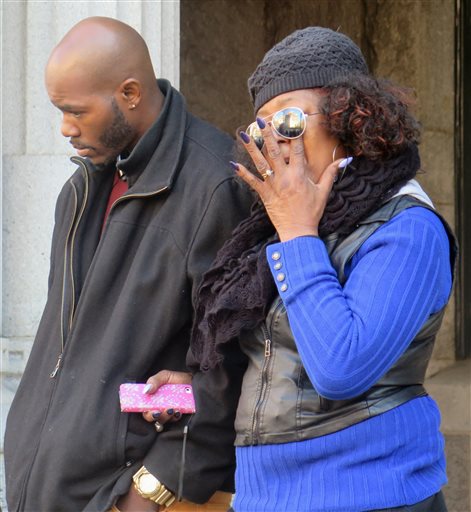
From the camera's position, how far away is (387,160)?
231 centimetres

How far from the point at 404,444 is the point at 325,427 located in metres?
0.17

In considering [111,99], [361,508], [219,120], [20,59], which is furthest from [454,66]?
[361,508]

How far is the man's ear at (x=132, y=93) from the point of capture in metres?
2.94

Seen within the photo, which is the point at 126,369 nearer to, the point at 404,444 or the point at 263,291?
the point at 263,291

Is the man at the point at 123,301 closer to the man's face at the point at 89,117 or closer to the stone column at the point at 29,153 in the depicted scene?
the man's face at the point at 89,117

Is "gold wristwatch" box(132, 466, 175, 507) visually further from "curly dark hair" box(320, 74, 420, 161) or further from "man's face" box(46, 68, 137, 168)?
"curly dark hair" box(320, 74, 420, 161)

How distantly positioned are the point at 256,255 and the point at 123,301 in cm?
55

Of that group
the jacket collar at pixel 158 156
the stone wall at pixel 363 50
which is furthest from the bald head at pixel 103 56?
the stone wall at pixel 363 50

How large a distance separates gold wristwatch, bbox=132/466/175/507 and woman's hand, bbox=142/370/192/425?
141 millimetres

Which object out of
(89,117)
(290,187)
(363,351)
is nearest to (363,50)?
(89,117)

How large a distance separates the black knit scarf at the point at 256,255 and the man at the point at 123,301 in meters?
0.25

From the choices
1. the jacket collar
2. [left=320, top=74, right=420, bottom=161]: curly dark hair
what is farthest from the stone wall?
[left=320, top=74, right=420, bottom=161]: curly dark hair

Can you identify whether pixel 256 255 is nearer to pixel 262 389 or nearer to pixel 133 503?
pixel 262 389

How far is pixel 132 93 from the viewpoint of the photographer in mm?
2957
